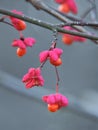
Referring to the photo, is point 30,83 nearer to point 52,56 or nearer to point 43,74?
point 52,56

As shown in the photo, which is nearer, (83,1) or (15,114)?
(83,1)

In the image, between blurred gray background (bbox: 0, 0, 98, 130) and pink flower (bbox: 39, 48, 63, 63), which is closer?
pink flower (bbox: 39, 48, 63, 63)

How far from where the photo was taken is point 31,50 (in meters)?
3.84

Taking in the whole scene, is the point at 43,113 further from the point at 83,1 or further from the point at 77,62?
the point at 83,1

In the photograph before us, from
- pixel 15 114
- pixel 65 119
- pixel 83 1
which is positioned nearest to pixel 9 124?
pixel 15 114

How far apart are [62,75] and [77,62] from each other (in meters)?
0.19

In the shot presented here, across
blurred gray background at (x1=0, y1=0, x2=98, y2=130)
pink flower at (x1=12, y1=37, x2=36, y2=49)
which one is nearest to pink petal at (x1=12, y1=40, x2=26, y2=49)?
pink flower at (x1=12, y1=37, x2=36, y2=49)

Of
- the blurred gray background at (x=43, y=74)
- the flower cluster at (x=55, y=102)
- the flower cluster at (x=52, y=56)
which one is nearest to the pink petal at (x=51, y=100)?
the flower cluster at (x=55, y=102)

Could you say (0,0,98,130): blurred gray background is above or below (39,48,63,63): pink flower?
above

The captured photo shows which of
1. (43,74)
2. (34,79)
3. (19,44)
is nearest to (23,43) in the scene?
(19,44)

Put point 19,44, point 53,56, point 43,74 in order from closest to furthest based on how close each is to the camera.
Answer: point 53,56
point 19,44
point 43,74

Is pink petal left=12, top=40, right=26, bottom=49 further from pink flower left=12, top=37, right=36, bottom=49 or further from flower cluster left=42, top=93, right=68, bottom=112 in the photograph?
flower cluster left=42, top=93, right=68, bottom=112

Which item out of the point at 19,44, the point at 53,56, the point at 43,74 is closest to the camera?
the point at 53,56

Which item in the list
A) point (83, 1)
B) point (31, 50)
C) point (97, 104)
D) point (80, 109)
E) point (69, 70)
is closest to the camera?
point (80, 109)
